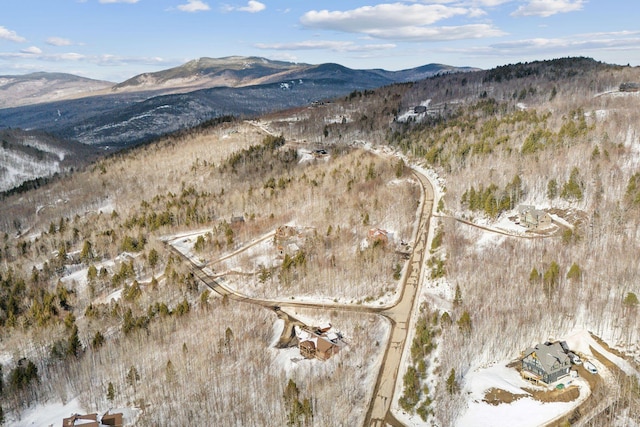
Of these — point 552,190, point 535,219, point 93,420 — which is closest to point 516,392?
point 535,219

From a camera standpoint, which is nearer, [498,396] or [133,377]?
[498,396]

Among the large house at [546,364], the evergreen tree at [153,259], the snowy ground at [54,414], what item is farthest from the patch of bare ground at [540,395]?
the evergreen tree at [153,259]

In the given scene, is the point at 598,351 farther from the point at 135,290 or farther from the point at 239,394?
the point at 135,290

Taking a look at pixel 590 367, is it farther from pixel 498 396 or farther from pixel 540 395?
pixel 498 396

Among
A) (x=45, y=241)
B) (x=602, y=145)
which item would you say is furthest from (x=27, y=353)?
(x=602, y=145)

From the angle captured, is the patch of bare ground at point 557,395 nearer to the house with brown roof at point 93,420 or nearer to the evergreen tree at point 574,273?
the evergreen tree at point 574,273

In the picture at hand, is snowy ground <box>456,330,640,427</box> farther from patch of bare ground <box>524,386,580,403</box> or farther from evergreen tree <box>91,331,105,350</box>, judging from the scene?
evergreen tree <box>91,331,105,350</box>
